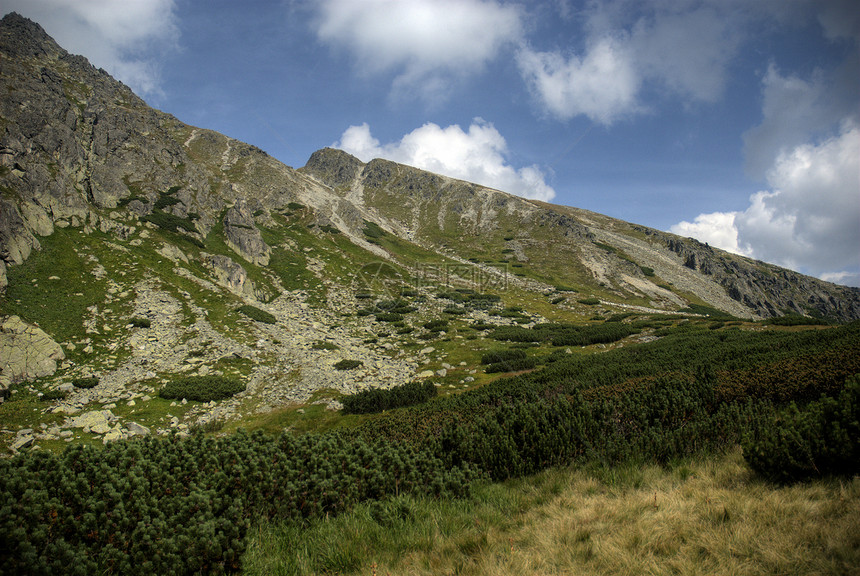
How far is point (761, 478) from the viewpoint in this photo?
532cm

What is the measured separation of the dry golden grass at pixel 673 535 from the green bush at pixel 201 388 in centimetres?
2123

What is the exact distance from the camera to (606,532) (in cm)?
452

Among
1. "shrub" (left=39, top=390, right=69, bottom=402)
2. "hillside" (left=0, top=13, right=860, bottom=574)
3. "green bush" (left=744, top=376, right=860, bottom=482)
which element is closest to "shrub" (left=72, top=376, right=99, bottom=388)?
"hillside" (left=0, top=13, right=860, bottom=574)

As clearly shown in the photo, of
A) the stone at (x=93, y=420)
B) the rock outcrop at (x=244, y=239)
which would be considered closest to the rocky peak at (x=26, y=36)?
the rock outcrop at (x=244, y=239)

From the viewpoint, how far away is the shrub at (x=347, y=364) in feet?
91.8

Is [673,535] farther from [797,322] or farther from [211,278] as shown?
[211,278]

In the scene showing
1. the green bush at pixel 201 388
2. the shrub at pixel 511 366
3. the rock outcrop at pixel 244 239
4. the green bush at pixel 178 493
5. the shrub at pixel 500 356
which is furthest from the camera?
the rock outcrop at pixel 244 239

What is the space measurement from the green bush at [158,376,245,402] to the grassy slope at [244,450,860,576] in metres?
19.4

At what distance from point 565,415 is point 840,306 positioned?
21106cm

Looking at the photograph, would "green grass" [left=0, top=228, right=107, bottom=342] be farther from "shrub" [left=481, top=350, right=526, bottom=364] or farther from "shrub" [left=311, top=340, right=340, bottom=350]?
"shrub" [left=481, top=350, right=526, bottom=364]

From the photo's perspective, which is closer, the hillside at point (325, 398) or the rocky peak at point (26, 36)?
the hillside at point (325, 398)

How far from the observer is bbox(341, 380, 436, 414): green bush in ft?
66.7

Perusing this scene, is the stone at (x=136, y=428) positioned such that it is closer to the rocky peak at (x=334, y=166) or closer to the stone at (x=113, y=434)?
the stone at (x=113, y=434)

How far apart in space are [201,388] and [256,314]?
13.8 m
